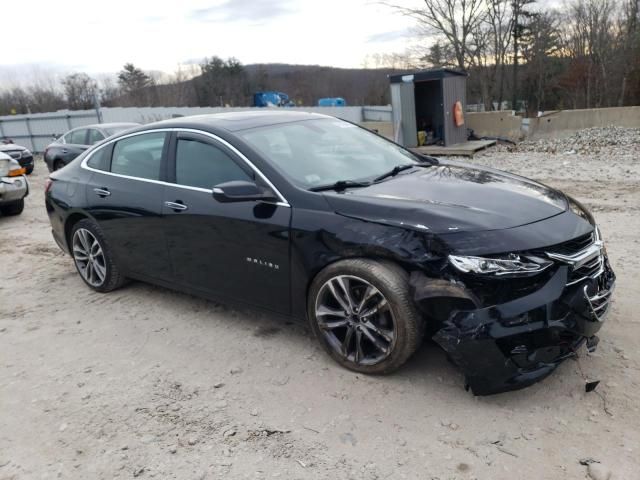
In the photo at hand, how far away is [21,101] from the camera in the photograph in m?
58.0

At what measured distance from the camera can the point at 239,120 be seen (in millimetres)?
4086

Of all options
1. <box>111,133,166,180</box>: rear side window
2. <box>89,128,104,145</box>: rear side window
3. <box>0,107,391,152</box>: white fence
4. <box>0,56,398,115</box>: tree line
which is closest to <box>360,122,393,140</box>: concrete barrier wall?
<box>0,107,391,152</box>: white fence

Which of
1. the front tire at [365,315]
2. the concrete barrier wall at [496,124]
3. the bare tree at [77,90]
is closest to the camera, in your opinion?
the front tire at [365,315]

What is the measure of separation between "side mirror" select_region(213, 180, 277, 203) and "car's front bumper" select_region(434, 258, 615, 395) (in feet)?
4.71

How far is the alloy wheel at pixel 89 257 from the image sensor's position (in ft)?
16.1

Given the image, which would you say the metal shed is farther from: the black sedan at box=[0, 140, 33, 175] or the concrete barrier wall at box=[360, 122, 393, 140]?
the black sedan at box=[0, 140, 33, 175]

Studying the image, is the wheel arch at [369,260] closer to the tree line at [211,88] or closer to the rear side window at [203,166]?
the rear side window at [203,166]


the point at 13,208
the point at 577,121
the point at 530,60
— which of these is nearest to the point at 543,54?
the point at 530,60

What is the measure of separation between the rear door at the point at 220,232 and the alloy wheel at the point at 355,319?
13.9 inches

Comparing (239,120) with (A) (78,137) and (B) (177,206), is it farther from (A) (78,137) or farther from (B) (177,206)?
(A) (78,137)

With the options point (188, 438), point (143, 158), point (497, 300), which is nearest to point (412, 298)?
point (497, 300)

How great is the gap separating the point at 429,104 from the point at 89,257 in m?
13.4

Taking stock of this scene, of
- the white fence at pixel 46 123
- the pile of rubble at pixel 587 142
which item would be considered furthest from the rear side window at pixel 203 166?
the white fence at pixel 46 123

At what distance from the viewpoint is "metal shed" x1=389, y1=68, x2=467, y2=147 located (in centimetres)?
1513
